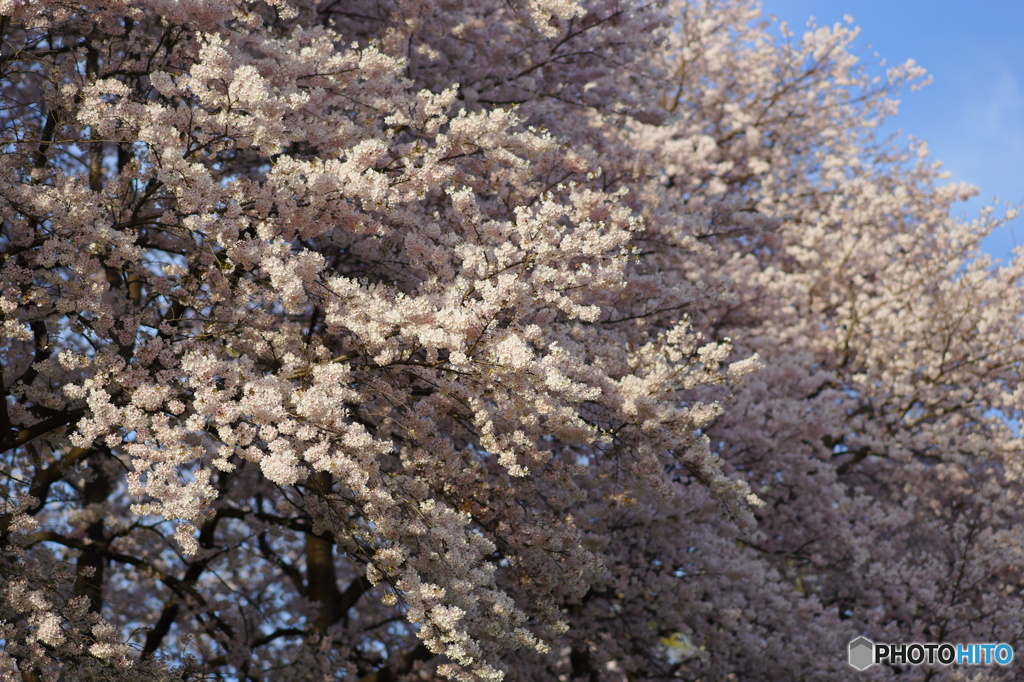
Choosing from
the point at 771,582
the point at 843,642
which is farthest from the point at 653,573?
the point at 843,642

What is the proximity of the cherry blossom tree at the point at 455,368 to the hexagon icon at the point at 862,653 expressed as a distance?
0.23 m

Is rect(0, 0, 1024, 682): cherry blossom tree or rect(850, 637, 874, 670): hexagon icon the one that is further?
rect(850, 637, 874, 670): hexagon icon

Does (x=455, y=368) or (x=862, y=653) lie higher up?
(x=862, y=653)

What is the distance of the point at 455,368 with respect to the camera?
697cm

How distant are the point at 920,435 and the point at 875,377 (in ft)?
5.78

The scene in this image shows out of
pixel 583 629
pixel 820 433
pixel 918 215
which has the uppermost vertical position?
pixel 918 215

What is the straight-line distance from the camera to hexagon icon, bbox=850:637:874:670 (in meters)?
13.0

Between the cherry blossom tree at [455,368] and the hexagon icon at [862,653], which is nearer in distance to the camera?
the cherry blossom tree at [455,368]

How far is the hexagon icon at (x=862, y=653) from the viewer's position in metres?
13.0

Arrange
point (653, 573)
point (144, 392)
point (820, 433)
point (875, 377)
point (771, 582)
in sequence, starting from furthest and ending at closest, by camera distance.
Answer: point (875, 377)
point (820, 433)
point (771, 582)
point (653, 573)
point (144, 392)

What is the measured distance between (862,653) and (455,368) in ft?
30.4

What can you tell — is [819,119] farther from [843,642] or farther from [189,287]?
[189,287]

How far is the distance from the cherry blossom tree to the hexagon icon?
226 millimetres

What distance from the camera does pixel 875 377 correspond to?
17031 mm
